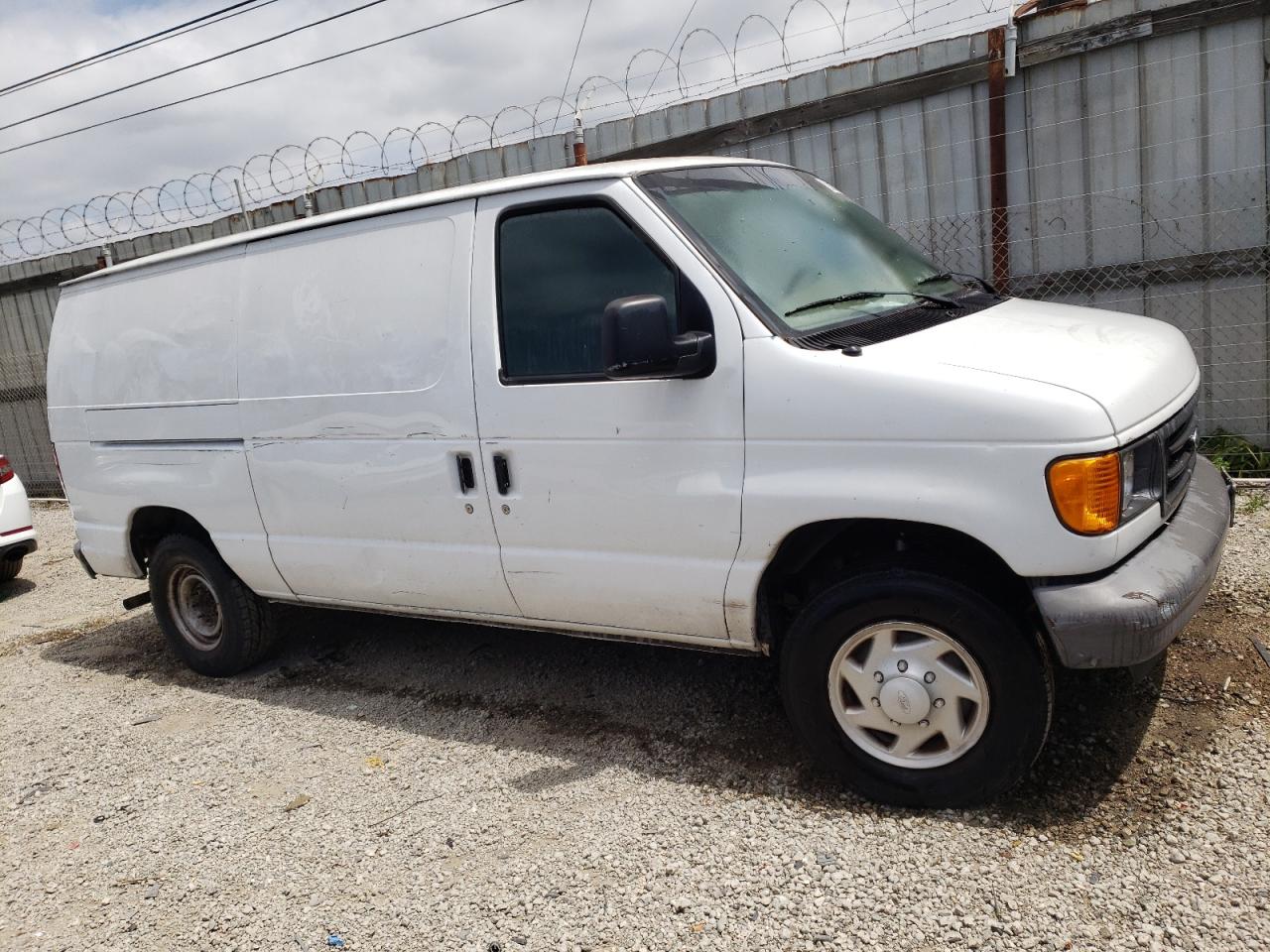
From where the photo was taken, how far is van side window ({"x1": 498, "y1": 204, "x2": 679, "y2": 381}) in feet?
11.8

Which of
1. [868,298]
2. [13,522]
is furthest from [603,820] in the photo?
[13,522]

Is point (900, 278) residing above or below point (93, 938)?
above

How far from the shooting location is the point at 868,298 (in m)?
3.65

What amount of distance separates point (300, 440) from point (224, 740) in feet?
4.63

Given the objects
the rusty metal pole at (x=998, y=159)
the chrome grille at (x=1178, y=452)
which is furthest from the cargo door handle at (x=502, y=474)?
the rusty metal pole at (x=998, y=159)

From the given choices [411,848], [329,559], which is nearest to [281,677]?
[329,559]

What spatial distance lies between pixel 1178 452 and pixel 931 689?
1.18 m

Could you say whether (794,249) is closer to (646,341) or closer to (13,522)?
(646,341)

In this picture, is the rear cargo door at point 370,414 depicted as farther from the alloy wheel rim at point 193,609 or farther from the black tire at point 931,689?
the black tire at point 931,689

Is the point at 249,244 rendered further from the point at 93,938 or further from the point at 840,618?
the point at 840,618

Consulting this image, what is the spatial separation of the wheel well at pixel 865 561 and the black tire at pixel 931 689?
0.08 metres

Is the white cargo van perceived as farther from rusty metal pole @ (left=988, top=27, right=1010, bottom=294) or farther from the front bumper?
rusty metal pole @ (left=988, top=27, right=1010, bottom=294)

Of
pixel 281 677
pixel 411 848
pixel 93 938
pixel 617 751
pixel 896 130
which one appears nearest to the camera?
pixel 93 938

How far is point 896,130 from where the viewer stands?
6.90m
